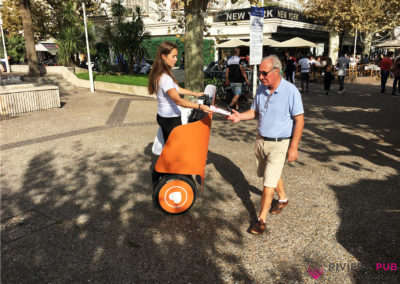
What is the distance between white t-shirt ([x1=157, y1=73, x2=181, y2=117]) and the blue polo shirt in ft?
3.03

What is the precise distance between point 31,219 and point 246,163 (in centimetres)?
328

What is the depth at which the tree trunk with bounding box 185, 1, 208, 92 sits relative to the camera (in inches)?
384

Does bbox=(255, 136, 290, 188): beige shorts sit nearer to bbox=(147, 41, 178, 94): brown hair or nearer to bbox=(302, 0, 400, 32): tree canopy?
bbox=(147, 41, 178, 94): brown hair

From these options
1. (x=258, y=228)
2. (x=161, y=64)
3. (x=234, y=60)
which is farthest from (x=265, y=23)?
(x=258, y=228)

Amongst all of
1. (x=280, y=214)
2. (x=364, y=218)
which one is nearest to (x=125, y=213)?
(x=280, y=214)

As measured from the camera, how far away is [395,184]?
4699 millimetres

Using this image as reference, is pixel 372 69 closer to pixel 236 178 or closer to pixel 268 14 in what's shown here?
pixel 268 14

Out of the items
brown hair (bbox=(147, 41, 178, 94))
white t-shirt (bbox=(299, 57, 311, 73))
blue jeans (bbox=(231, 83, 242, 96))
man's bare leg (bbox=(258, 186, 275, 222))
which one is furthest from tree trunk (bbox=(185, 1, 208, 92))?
man's bare leg (bbox=(258, 186, 275, 222))

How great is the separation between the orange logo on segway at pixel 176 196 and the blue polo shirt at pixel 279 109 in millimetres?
1017

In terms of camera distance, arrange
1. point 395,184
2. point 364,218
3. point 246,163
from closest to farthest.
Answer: point 364,218
point 395,184
point 246,163

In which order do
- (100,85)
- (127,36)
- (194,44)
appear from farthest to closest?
(127,36), (100,85), (194,44)

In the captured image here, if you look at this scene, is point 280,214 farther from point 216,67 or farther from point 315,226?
point 216,67

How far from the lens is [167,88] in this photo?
11.9 ft

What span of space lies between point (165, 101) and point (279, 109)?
4.18 ft
